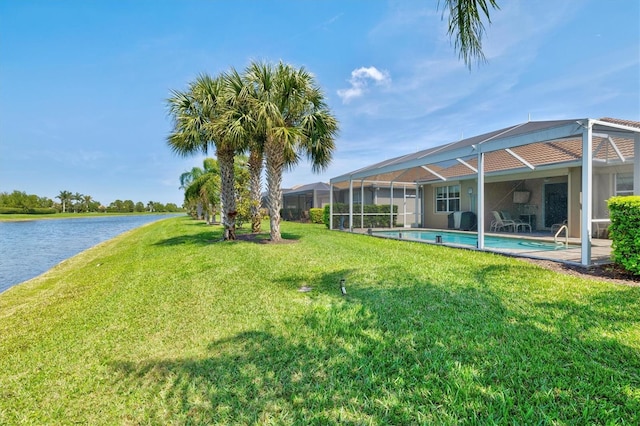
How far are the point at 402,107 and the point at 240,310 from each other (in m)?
16.3

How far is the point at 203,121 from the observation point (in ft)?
43.8

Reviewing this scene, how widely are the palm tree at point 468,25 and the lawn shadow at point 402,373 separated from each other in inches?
122

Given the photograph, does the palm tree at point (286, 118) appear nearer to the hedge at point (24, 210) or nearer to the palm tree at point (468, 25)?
the palm tree at point (468, 25)

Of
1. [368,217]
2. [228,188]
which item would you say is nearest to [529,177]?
[368,217]

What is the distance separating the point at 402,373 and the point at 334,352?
782 millimetres

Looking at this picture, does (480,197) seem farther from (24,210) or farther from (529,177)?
(24,210)

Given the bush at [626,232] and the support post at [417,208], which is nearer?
the bush at [626,232]

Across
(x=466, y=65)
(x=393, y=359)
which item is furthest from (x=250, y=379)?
(x=466, y=65)

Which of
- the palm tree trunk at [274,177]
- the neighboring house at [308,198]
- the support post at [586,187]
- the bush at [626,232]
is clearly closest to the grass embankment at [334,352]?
the bush at [626,232]

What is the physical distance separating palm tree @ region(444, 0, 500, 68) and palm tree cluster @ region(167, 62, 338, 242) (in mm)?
8632

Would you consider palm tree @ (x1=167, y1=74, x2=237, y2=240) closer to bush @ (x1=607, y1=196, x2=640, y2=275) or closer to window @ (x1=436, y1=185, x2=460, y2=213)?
bush @ (x1=607, y1=196, x2=640, y2=275)

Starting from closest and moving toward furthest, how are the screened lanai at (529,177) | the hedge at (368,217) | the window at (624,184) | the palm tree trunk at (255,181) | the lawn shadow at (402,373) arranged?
the lawn shadow at (402,373) < the screened lanai at (529,177) < the window at (624,184) < the palm tree trunk at (255,181) < the hedge at (368,217)

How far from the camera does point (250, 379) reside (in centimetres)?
296

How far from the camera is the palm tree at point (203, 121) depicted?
1296cm
